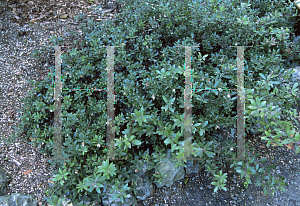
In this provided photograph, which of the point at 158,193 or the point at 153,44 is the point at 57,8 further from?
the point at 158,193

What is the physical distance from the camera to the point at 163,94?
91.2 inches

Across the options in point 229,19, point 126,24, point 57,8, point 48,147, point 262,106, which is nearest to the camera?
point 262,106

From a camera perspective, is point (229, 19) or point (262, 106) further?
point (229, 19)

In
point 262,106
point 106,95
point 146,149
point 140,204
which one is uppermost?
point 262,106

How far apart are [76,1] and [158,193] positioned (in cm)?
334

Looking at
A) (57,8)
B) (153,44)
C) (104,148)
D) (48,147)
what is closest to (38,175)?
(48,147)

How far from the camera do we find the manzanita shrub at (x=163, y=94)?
2039 mm

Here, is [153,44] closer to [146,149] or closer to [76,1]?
[146,149]

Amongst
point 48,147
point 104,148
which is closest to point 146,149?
point 104,148

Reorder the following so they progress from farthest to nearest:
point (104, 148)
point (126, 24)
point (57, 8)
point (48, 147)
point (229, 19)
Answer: point (57, 8)
point (126, 24)
point (229, 19)
point (48, 147)
point (104, 148)

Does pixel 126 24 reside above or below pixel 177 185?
above

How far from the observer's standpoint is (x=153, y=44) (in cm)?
276

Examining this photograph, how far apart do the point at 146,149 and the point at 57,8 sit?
291 cm

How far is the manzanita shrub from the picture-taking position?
6.69 feet
